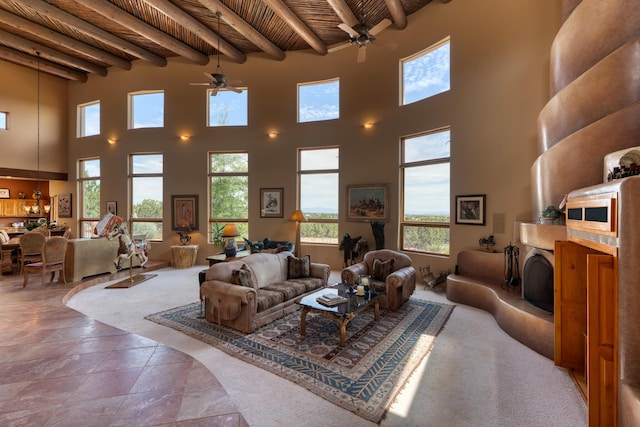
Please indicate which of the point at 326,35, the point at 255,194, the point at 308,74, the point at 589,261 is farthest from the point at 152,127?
the point at 589,261

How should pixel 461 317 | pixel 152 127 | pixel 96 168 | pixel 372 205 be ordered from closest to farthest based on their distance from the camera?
pixel 461 317, pixel 372 205, pixel 152 127, pixel 96 168

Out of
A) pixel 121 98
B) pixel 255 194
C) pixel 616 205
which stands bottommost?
pixel 616 205

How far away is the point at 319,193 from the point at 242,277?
4229mm

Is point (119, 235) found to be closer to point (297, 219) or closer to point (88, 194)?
point (297, 219)

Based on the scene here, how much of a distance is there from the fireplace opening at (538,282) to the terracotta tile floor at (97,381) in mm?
3707

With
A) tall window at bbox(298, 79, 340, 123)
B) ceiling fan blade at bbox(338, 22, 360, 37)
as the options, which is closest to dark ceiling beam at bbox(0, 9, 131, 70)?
tall window at bbox(298, 79, 340, 123)

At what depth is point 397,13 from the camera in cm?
593

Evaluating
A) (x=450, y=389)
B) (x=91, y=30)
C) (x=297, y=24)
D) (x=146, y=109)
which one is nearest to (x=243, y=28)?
(x=297, y=24)

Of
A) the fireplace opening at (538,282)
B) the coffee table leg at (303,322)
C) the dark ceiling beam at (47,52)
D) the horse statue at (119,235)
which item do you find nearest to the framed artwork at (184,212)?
the horse statue at (119,235)

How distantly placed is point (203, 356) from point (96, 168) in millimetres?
9499

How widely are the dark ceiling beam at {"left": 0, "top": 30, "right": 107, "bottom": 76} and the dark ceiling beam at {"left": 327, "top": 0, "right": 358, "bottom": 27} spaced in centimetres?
808

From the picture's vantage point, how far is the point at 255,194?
8.19m

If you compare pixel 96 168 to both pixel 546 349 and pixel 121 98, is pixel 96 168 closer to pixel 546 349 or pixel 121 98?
pixel 121 98

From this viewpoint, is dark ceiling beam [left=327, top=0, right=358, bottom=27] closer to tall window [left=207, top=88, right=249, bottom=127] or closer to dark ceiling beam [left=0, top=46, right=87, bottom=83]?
tall window [left=207, top=88, right=249, bottom=127]
